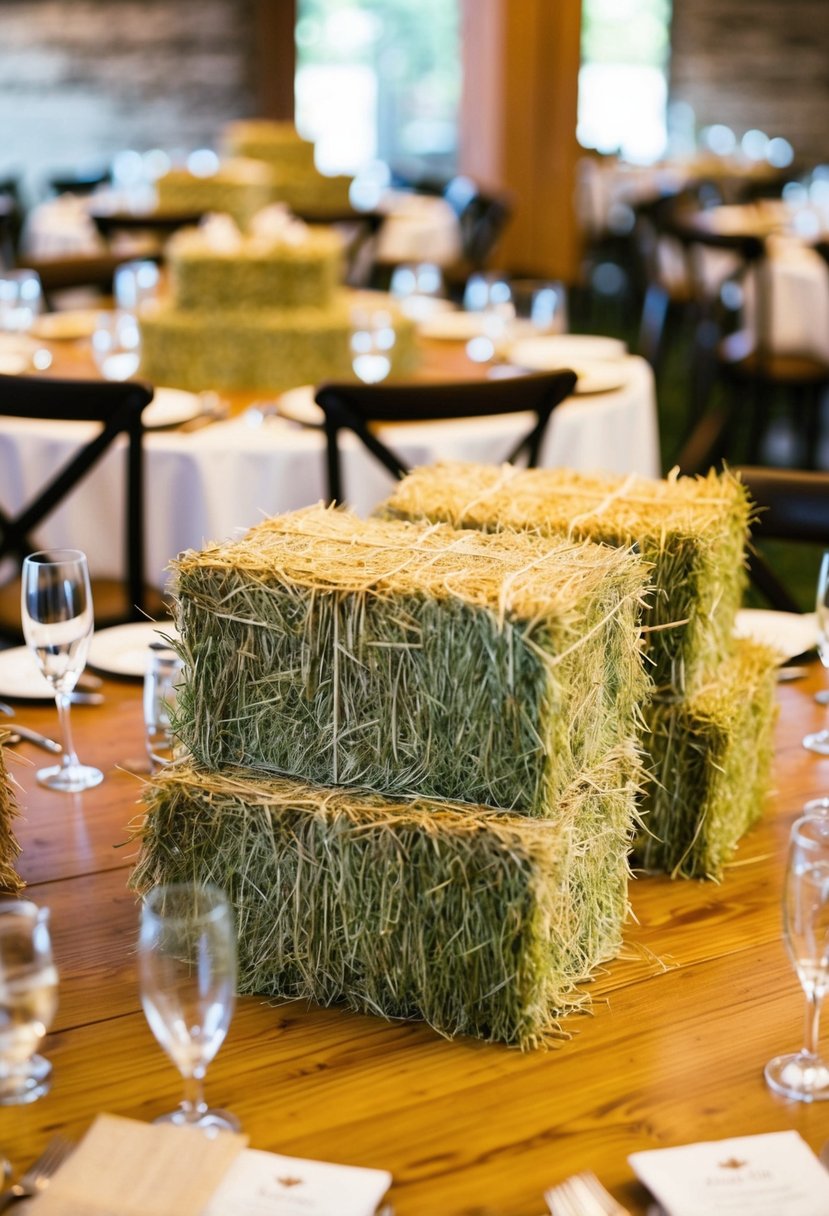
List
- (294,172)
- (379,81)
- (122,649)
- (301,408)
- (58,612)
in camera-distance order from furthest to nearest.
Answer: (379,81)
(294,172)
(301,408)
(122,649)
(58,612)

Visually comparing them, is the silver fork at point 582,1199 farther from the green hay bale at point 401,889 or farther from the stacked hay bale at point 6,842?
the stacked hay bale at point 6,842

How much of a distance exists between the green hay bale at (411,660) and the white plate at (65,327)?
287 cm

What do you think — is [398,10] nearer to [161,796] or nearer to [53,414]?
[53,414]

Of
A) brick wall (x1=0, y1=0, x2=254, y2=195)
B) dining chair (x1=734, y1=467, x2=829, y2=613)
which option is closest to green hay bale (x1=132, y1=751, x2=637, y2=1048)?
dining chair (x1=734, y1=467, x2=829, y2=613)

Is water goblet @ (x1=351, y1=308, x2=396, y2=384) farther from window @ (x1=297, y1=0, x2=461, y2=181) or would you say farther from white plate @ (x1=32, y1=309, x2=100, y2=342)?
window @ (x1=297, y1=0, x2=461, y2=181)

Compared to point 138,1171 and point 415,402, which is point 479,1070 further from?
point 415,402

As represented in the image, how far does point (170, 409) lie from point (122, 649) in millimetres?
1258

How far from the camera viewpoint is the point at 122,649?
1973mm

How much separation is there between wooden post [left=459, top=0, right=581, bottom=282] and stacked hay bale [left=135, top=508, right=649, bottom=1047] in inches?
275

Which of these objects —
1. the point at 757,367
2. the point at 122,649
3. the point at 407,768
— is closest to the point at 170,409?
the point at 122,649

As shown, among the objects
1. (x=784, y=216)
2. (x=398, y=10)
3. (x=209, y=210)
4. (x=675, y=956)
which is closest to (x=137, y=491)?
(x=675, y=956)

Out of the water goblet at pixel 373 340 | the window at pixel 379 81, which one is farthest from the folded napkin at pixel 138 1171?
the window at pixel 379 81

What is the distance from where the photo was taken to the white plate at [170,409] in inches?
119

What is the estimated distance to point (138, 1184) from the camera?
0.92 meters
